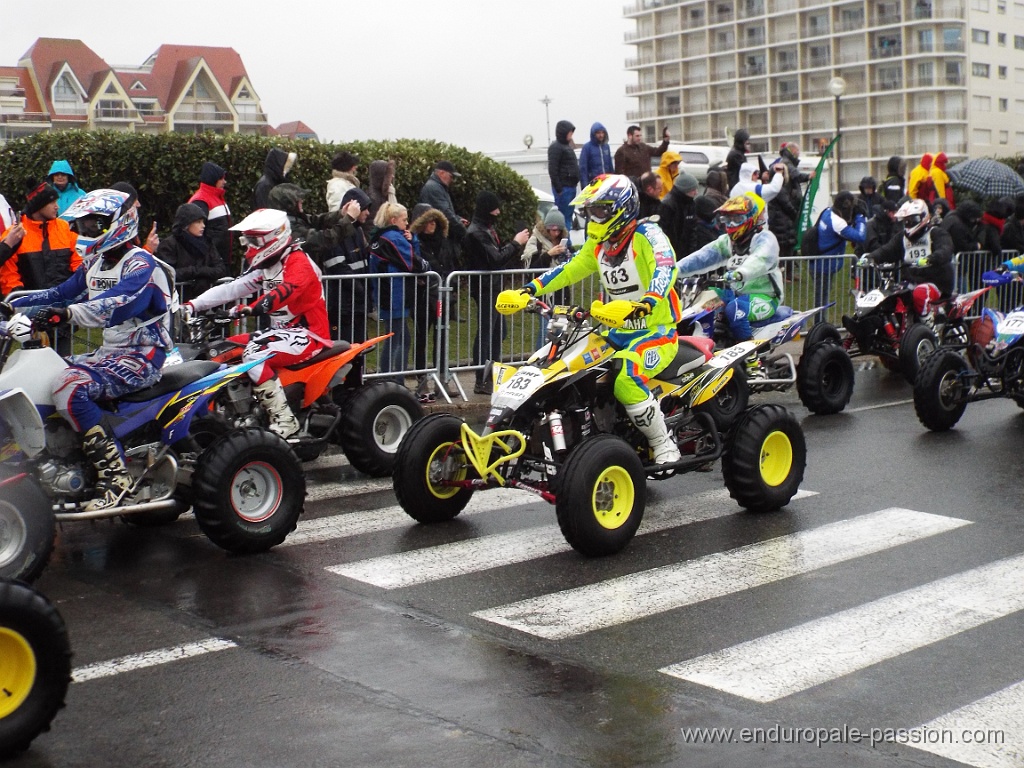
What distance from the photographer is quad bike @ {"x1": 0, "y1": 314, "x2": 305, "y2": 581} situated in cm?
→ 672

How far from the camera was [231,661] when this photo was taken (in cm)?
591

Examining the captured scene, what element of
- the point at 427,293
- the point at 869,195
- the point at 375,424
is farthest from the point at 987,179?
the point at 375,424

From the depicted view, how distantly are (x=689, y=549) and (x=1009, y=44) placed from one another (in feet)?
406

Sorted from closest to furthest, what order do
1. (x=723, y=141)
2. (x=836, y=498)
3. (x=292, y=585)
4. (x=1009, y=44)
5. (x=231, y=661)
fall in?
(x=231, y=661), (x=292, y=585), (x=836, y=498), (x=1009, y=44), (x=723, y=141)

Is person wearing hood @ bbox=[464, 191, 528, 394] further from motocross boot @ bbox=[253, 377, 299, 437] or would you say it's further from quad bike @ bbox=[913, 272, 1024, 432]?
motocross boot @ bbox=[253, 377, 299, 437]

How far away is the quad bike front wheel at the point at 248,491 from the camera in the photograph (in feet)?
24.7

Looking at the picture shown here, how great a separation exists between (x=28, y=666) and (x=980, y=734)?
139 inches

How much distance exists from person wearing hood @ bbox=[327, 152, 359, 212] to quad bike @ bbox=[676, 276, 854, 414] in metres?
3.61

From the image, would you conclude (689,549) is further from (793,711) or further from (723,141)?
(723,141)

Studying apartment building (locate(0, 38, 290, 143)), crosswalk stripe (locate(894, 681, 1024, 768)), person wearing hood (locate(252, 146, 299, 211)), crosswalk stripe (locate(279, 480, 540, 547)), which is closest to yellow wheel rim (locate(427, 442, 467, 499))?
crosswalk stripe (locate(279, 480, 540, 547))

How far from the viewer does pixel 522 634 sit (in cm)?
629

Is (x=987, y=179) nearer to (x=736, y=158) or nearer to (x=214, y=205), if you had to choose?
(x=736, y=158)

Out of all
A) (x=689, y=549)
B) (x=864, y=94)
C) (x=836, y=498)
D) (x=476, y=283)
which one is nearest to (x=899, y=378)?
(x=476, y=283)

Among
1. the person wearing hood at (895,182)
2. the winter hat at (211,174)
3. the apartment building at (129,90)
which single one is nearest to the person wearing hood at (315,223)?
the winter hat at (211,174)
